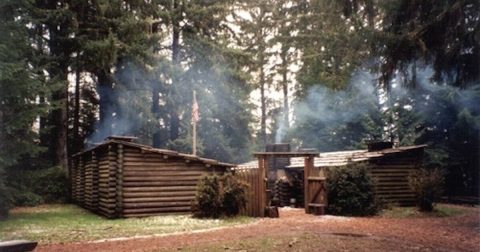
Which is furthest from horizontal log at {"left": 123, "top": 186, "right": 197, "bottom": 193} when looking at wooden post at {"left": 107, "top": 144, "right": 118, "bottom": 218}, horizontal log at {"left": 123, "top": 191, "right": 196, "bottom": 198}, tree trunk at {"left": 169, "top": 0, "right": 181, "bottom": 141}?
tree trunk at {"left": 169, "top": 0, "right": 181, "bottom": 141}

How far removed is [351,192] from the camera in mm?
18562

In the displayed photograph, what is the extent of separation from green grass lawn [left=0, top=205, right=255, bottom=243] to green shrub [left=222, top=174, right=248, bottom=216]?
49cm

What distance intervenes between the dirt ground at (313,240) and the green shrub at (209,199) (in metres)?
3.14

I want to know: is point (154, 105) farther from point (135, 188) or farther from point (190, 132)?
point (135, 188)

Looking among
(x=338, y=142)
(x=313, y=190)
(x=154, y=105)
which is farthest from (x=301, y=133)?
(x=313, y=190)

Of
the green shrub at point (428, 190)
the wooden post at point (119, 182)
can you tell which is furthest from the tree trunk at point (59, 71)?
the green shrub at point (428, 190)

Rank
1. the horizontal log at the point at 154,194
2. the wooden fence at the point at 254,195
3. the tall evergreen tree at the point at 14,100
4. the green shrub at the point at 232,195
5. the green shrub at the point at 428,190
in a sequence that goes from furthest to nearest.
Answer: the green shrub at the point at 428,190 → the wooden fence at the point at 254,195 → the horizontal log at the point at 154,194 → the green shrub at the point at 232,195 → the tall evergreen tree at the point at 14,100

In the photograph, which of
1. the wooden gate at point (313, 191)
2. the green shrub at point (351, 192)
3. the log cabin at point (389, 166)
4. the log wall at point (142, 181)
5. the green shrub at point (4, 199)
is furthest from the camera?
the log cabin at point (389, 166)

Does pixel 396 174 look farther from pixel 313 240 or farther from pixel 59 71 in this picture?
pixel 59 71

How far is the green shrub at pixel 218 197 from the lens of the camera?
1695cm

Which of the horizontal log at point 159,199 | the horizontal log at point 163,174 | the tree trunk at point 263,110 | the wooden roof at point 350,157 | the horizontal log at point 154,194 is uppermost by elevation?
the tree trunk at point 263,110

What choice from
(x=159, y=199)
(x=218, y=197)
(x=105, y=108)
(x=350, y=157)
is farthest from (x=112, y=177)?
(x=105, y=108)

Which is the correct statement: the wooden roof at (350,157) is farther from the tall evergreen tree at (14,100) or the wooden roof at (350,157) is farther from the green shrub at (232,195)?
the tall evergreen tree at (14,100)

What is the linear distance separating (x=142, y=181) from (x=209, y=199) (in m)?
3.19
